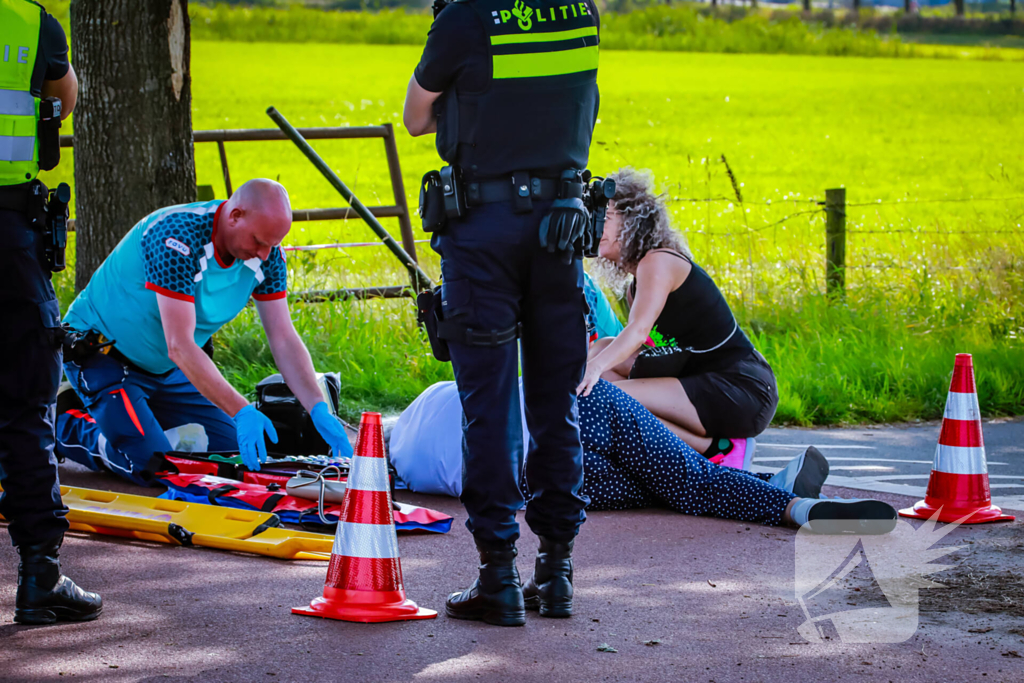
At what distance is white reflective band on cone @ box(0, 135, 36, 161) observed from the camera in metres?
3.18

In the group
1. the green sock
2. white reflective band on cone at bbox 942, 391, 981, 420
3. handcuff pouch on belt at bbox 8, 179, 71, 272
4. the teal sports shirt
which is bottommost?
the green sock

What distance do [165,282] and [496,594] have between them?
7.18ft

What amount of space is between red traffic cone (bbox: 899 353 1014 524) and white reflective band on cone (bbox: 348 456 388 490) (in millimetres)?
2450

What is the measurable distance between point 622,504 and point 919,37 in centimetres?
5196

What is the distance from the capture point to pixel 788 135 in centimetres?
3053

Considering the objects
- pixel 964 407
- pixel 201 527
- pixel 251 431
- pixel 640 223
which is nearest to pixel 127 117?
pixel 251 431

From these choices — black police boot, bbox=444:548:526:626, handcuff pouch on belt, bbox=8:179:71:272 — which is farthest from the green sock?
handcuff pouch on belt, bbox=8:179:71:272

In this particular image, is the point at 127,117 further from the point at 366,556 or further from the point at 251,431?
the point at 366,556

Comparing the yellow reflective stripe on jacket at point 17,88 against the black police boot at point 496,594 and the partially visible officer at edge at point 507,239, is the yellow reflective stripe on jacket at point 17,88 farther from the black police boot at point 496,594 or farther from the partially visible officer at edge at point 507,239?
the black police boot at point 496,594

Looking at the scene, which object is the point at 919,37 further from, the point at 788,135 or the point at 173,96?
the point at 173,96

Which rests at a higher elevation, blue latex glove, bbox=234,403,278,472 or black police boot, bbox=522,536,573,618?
blue latex glove, bbox=234,403,278,472

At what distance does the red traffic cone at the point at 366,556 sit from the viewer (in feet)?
10.9

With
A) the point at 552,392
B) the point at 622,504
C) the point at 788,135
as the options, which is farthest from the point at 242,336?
the point at 788,135

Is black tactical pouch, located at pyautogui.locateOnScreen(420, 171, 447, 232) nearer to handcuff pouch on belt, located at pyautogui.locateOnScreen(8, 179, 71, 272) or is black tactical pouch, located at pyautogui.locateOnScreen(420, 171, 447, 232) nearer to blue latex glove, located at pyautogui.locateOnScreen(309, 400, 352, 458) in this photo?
handcuff pouch on belt, located at pyautogui.locateOnScreen(8, 179, 71, 272)
